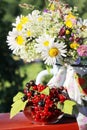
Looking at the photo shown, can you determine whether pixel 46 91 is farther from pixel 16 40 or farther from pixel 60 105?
pixel 16 40

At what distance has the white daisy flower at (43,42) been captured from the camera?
276 cm

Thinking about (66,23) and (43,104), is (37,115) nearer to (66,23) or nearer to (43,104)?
(43,104)

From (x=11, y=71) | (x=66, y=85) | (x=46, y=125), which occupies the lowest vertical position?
(x=46, y=125)

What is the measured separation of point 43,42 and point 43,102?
30cm

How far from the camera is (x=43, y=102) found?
2775 millimetres

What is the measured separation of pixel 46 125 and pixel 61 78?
0.90ft

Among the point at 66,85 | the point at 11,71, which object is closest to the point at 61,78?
the point at 66,85

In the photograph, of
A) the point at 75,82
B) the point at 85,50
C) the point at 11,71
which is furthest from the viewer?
the point at 11,71

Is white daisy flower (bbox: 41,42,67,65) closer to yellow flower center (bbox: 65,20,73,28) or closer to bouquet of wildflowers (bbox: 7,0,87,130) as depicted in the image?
bouquet of wildflowers (bbox: 7,0,87,130)

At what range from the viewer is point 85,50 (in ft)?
8.94

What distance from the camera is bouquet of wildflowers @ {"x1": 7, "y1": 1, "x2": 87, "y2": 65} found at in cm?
276

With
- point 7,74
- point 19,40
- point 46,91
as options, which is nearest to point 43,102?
point 46,91

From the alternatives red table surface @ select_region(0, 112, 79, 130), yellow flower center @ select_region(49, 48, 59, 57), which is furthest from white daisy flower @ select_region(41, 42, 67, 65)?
red table surface @ select_region(0, 112, 79, 130)

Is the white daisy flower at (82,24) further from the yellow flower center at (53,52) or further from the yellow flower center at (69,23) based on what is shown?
the yellow flower center at (53,52)
